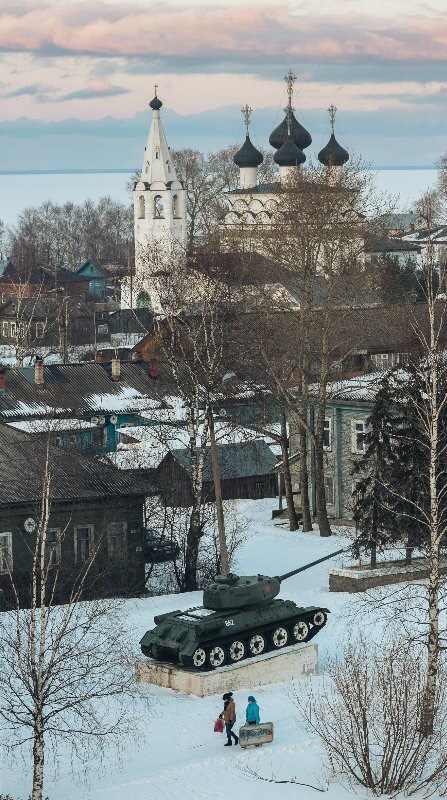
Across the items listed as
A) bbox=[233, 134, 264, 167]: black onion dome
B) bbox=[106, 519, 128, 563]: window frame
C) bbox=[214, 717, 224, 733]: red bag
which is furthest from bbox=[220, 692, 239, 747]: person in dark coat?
bbox=[233, 134, 264, 167]: black onion dome

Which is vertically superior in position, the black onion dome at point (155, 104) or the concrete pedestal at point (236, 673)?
the black onion dome at point (155, 104)

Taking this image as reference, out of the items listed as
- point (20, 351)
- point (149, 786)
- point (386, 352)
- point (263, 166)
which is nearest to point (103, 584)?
point (149, 786)

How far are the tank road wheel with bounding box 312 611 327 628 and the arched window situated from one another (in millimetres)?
77748

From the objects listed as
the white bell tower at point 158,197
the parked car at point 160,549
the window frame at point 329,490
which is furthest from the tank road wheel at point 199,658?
the white bell tower at point 158,197

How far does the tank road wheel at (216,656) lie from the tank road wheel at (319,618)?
2791 millimetres

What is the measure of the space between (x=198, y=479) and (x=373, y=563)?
507 cm

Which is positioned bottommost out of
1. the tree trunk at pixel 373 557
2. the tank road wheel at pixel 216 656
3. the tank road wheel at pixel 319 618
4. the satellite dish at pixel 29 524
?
the tank road wheel at pixel 216 656

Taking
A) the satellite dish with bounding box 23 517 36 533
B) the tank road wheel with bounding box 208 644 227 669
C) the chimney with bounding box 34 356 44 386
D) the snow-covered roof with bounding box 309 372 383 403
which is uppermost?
the chimney with bounding box 34 356 44 386

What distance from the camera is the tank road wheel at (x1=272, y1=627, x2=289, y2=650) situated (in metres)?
30.8

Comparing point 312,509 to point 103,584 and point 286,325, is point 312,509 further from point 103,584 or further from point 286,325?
point 103,584

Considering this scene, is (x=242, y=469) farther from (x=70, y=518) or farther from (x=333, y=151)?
(x=333, y=151)

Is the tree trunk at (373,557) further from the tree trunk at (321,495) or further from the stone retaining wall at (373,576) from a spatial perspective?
the tree trunk at (321,495)

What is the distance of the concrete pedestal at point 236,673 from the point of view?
94.8ft

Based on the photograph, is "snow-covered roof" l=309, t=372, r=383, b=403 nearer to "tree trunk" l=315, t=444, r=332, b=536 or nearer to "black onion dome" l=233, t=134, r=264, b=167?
"tree trunk" l=315, t=444, r=332, b=536
